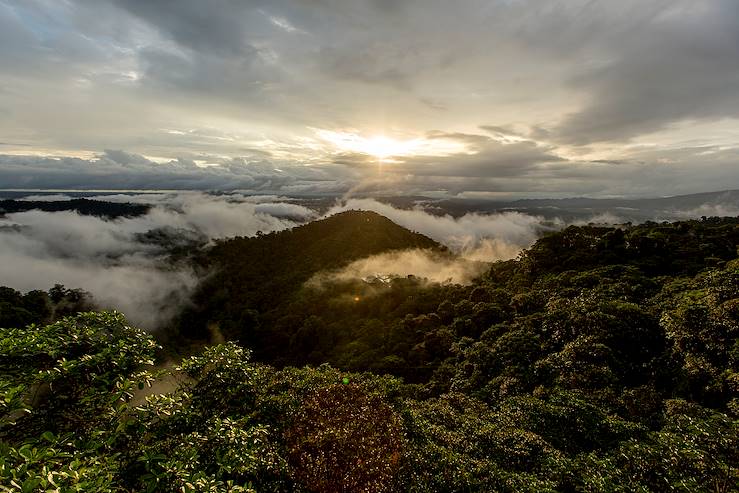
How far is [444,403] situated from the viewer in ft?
95.8

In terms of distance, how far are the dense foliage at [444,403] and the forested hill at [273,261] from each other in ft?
221

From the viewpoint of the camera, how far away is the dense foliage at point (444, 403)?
353 inches

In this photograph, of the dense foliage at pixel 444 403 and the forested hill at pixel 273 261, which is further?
the forested hill at pixel 273 261

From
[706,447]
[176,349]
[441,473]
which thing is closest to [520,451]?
[441,473]

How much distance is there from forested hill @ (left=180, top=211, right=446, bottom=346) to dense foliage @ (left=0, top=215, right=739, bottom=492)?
6735 cm

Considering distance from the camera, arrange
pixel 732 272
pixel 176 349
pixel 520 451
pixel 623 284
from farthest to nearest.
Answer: pixel 176 349 → pixel 623 284 → pixel 732 272 → pixel 520 451

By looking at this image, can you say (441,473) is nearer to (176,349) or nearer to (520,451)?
(520,451)

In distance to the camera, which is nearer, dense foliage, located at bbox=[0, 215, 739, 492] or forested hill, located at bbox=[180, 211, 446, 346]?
dense foliage, located at bbox=[0, 215, 739, 492]

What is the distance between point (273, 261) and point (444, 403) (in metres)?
132

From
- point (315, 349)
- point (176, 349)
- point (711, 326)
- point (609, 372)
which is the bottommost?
point (176, 349)

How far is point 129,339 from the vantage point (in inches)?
424

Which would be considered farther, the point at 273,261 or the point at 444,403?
the point at 273,261

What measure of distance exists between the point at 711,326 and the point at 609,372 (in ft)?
28.4

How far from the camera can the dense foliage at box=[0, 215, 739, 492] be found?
29.5ft
